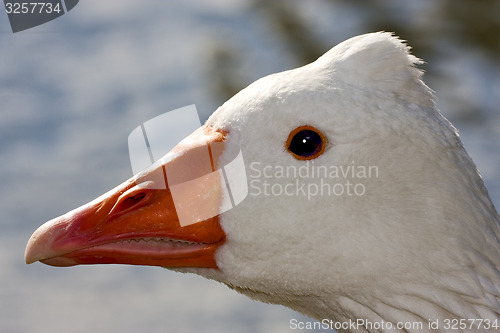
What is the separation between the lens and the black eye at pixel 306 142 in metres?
3.14

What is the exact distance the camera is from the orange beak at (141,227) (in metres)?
3.13

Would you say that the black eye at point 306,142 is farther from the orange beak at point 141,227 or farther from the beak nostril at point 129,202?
the beak nostril at point 129,202

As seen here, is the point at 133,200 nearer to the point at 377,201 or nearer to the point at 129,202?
the point at 129,202

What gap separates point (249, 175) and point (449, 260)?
0.87m

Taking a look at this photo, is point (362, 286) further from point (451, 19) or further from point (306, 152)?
point (451, 19)

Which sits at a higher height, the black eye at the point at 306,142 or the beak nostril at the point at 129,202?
the black eye at the point at 306,142

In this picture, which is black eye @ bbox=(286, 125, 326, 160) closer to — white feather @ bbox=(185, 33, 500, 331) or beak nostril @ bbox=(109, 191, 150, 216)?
white feather @ bbox=(185, 33, 500, 331)

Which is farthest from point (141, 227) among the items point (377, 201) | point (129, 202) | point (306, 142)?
point (377, 201)

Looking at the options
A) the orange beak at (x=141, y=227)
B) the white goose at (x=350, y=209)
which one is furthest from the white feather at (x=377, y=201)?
the orange beak at (x=141, y=227)

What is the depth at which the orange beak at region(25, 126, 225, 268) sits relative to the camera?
10.3 ft

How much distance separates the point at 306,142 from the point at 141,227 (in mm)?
745

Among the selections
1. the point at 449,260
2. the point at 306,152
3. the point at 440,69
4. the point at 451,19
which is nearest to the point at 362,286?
the point at 449,260

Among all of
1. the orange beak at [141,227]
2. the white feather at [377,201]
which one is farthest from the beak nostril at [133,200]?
the white feather at [377,201]

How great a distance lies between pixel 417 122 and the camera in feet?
10.3
